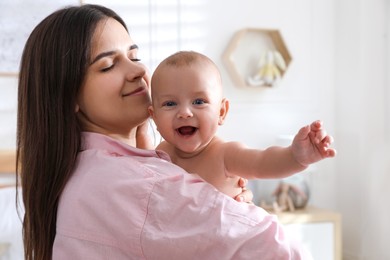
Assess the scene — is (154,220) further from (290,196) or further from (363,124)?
(363,124)

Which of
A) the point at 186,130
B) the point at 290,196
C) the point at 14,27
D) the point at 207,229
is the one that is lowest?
the point at 290,196

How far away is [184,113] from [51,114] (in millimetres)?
267

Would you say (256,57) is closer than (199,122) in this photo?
No

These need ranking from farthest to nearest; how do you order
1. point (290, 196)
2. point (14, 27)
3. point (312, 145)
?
point (290, 196)
point (14, 27)
point (312, 145)

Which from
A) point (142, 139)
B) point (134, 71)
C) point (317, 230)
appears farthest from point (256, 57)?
point (134, 71)

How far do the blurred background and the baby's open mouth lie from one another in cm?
236

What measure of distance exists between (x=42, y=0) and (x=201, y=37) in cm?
103

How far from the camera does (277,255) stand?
94 cm

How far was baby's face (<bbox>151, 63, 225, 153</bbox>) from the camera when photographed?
1.24m

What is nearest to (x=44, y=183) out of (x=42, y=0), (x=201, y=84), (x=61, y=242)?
(x=61, y=242)

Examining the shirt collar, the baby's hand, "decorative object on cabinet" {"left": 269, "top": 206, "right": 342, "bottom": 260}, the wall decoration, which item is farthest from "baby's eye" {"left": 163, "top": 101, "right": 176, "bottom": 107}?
"decorative object on cabinet" {"left": 269, "top": 206, "right": 342, "bottom": 260}

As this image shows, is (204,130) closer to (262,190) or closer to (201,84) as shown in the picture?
(201,84)

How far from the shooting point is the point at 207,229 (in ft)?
3.12

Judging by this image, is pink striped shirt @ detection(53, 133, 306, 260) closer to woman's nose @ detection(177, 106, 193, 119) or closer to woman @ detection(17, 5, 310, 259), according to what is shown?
woman @ detection(17, 5, 310, 259)
